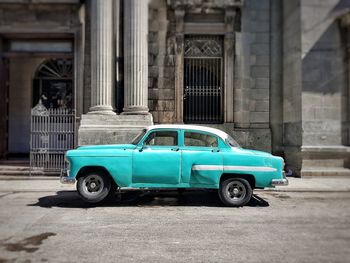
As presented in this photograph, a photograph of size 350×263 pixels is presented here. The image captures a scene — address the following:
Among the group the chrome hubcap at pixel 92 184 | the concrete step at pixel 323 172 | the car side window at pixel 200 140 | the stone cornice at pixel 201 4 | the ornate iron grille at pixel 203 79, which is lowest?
the concrete step at pixel 323 172

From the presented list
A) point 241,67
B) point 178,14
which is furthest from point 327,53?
point 178,14

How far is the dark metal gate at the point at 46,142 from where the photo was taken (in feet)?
40.2

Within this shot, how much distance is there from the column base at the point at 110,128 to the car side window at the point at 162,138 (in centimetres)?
430

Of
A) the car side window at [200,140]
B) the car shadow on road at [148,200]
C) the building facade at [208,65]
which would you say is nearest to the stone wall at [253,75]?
the building facade at [208,65]

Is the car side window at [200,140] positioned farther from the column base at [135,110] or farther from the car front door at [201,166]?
the column base at [135,110]

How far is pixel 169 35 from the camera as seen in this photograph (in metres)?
14.0

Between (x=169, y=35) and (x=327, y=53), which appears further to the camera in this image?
(x=169, y=35)

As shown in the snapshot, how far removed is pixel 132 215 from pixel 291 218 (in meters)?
2.98

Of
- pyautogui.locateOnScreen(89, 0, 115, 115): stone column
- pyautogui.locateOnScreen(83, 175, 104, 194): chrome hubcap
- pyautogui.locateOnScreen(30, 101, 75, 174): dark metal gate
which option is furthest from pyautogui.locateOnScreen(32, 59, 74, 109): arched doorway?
pyautogui.locateOnScreen(83, 175, 104, 194): chrome hubcap

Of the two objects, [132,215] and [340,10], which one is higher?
[340,10]

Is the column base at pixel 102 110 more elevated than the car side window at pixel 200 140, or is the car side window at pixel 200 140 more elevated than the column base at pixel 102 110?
the column base at pixel 102 110

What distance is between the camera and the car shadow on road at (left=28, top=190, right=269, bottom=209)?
8000 millimetres

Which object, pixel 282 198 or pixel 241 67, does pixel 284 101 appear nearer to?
pixel 241 67

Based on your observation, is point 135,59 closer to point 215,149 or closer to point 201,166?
point 215,149
